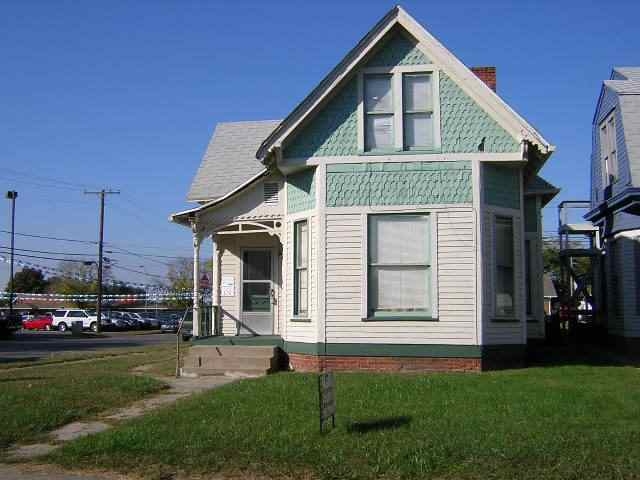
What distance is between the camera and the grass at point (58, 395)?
33.0ft

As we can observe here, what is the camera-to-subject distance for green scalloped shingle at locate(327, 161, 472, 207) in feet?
48.9

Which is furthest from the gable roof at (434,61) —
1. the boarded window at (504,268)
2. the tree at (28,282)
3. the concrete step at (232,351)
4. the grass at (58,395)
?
the tree at (28,282)

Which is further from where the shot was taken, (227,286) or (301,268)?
(227,286)

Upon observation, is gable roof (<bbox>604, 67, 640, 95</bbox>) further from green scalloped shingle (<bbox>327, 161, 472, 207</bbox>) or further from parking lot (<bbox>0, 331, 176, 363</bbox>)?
parking lot (<bbox>0, 331, 176, 363</bbox>)

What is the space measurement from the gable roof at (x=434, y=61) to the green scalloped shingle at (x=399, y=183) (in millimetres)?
1160

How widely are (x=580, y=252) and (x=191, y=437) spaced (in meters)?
18.2

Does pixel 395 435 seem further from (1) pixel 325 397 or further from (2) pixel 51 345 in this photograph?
(2) pixel 51 345

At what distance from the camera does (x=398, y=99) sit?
15.3m

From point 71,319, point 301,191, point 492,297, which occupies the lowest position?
point 71,319

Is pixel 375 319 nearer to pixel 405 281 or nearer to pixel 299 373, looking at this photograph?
pixel 405 281

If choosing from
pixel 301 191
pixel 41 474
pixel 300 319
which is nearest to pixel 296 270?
pixel 300 319

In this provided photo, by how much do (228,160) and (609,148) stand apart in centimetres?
1086

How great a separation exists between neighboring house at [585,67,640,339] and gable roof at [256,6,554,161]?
508 centimetres

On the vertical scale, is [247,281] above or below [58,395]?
above
